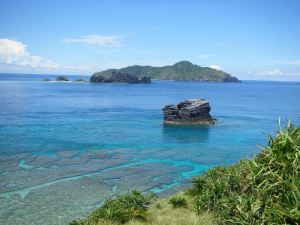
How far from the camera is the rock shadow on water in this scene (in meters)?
69.4

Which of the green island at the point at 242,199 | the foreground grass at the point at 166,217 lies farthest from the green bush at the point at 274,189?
the foreground grass at the point at 166,217

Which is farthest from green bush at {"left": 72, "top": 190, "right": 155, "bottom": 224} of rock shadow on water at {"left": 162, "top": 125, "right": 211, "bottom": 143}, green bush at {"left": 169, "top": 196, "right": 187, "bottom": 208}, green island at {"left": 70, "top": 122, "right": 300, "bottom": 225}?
rock shadow on water at {"left": 162, "top": 125, "right": 211, "bottom": 143}

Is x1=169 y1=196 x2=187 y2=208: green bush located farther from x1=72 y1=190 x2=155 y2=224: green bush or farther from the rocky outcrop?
the rocky outcrop

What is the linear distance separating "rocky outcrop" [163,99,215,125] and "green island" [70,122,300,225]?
56.4 meters

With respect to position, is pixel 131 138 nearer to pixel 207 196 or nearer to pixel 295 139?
pixel 207 196

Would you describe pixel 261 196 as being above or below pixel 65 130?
above

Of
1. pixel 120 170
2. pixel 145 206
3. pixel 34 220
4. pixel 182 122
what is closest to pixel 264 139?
pixel 182 122

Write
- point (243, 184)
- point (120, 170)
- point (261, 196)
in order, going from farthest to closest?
point (120, 170)
point (243, 184)
point (261, 196)

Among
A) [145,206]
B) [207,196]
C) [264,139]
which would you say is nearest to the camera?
[207,196]

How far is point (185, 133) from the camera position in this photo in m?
76.4

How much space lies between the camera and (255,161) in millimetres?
19641

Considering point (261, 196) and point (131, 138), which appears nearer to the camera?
point (261, 196)

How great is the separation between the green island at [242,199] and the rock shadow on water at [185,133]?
124ft

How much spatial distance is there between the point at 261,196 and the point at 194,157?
125 ft
